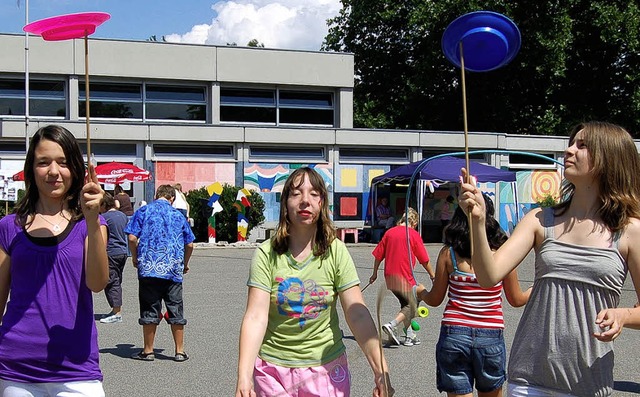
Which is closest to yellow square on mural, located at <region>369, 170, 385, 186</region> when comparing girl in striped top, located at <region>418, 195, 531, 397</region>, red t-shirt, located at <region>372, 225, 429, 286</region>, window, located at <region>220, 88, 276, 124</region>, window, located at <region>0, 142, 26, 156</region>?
window, located at <region>220, 88, 276, 124</region>

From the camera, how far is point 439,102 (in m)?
41.5

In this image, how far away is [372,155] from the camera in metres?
30.5

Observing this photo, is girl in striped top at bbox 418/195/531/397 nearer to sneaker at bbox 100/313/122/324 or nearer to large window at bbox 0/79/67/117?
sneaker at bbox 100/313/122/324

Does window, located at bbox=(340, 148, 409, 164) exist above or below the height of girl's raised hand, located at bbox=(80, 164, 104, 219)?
above

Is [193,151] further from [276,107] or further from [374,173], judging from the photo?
[374,173]

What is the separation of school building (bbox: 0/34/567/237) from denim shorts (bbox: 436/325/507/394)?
23425 millimetres

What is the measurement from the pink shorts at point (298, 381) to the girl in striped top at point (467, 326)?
1294 millimetres

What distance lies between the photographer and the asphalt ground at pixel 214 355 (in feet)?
25.1

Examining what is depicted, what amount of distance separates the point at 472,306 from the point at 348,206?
24538 millimetres

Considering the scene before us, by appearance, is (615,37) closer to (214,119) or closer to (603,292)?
(214,119)

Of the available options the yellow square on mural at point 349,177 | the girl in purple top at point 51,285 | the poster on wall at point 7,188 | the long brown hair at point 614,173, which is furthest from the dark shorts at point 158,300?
the yellow square on mural at point 349,177

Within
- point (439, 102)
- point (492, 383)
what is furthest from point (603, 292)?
point (439, 102)

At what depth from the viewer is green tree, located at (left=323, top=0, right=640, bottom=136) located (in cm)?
3634

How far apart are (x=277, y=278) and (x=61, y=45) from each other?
27.0 metres
